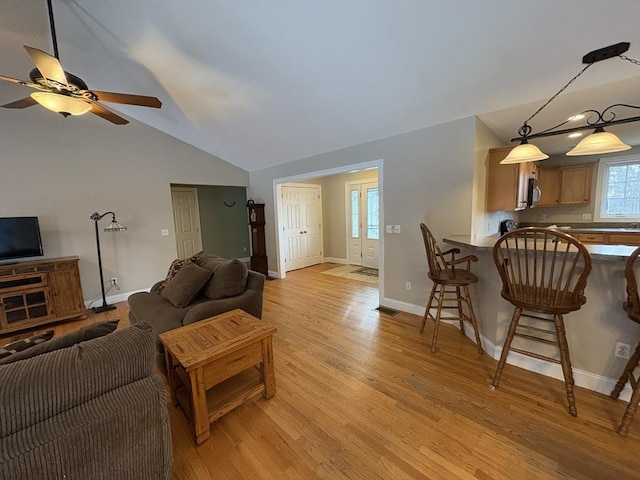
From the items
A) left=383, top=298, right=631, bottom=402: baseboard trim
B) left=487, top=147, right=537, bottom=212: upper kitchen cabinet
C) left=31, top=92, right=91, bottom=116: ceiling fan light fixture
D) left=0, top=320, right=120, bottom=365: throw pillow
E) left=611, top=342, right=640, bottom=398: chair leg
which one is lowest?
left=383, top=298, right=631, bottom=402: baseboard trim

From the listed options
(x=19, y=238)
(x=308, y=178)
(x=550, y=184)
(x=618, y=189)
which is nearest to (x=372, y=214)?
(x=308, y=178)

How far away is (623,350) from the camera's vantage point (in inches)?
70.7

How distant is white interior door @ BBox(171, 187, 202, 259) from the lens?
19.4 feet

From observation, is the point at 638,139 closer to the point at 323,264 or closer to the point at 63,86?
the point at 323,264

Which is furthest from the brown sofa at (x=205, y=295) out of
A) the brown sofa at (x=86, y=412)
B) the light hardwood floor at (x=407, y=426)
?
the brown sofa at (x=86, y=412)

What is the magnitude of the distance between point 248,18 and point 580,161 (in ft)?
19.0

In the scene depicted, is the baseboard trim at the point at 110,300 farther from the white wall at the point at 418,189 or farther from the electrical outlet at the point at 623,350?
the electrical outlet at the point at 623,350

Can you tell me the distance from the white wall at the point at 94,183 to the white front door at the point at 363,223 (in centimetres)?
333

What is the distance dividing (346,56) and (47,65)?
2152 mm

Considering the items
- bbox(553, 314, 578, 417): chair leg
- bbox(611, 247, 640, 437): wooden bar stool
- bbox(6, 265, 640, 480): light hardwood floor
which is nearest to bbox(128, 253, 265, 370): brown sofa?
bbox(6, 265, 640, 480): light hardwood floor

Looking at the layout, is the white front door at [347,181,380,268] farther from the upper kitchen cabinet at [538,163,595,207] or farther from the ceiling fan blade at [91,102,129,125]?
the ceiling fan blade at [91,102,129,125]

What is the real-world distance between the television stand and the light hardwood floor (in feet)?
9.24

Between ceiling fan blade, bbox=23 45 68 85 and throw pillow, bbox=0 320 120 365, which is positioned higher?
ceiling fan blade, bbox=23 45 68 85

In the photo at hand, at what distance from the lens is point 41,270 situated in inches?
127
